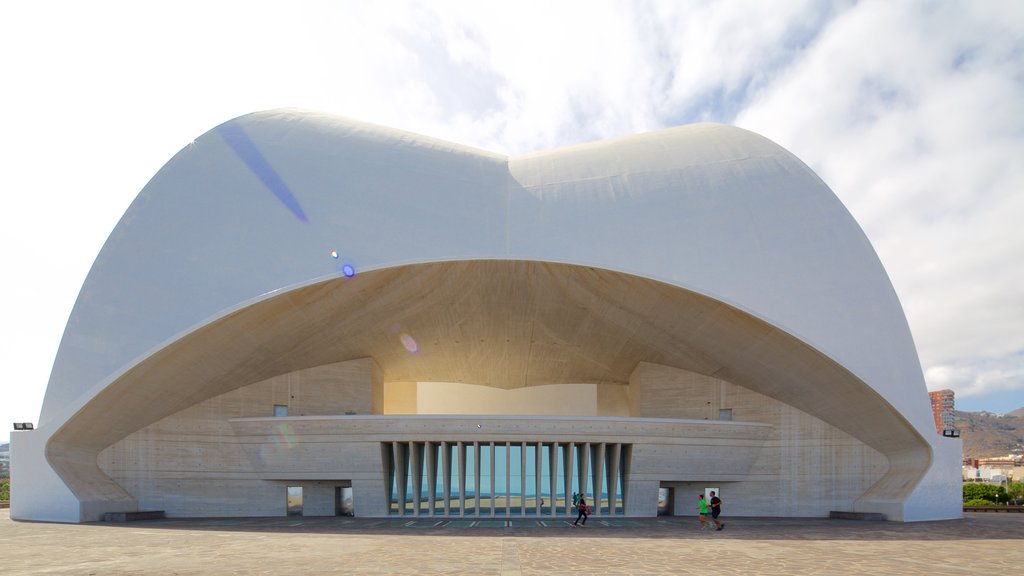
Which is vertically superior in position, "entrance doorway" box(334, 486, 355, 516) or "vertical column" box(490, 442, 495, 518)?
"vertical column" box(490, 442, 495, 518)

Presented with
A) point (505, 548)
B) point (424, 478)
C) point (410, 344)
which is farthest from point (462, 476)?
point (505, 548)

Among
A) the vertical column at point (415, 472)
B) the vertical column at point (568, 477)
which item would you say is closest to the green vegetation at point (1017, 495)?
the vertical column at point (568, 477)

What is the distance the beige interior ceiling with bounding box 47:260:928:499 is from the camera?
2152cm

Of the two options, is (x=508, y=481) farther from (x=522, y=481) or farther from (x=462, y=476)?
(x=462, y=476)

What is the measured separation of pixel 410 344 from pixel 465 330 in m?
2.63

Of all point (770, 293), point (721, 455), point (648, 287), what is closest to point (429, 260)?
point (648, 287)

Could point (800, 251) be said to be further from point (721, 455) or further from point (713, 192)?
point (721, 455)

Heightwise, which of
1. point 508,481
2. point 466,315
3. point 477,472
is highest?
point 466,315

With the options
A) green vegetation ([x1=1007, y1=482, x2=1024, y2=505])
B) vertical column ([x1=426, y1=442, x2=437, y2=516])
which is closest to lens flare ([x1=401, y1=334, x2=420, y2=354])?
vertical column ([x1=426, y1=442, x2=437, y2=516])

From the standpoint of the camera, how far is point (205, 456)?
24.1m

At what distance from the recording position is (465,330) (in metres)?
28.5

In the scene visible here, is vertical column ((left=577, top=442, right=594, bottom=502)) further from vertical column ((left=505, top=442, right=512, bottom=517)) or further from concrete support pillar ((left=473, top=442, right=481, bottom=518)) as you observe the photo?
A: concrete support pillar ((left=473, top=442, right=481, bottom=518))

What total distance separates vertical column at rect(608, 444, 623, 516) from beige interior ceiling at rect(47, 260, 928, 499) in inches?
173

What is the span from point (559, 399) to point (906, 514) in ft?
73.2
